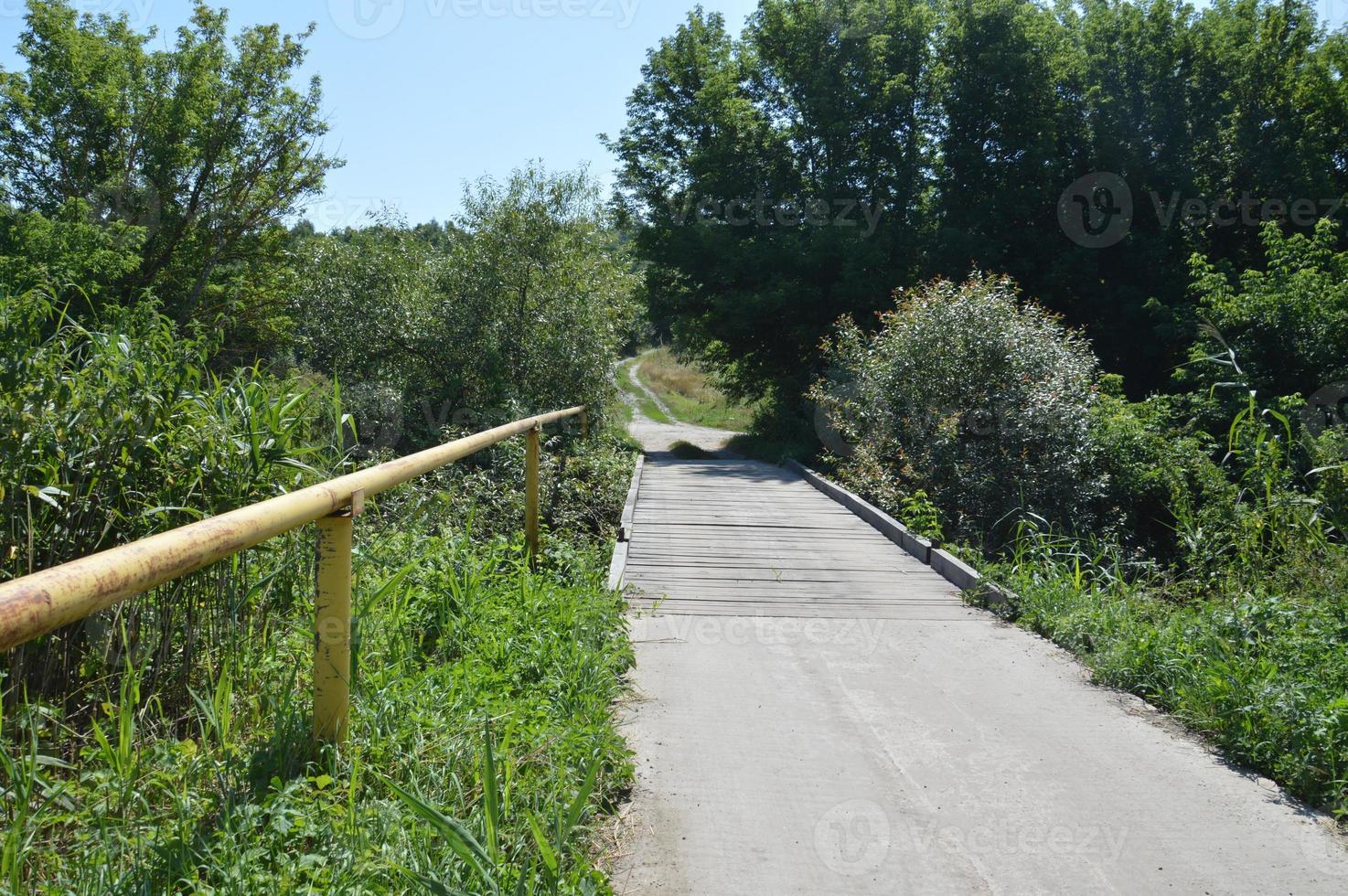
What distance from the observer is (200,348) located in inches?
166

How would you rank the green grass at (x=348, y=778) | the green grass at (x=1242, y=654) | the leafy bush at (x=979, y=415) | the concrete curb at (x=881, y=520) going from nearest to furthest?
the green grass at (x=348, y=778) → the green grass at (x=1242, y=654) → the concrete curb at (x=881, y=520) → the leafy bush at (x=979, y=415)

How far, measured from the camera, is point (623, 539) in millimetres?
8508

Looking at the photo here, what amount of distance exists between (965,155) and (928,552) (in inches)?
713

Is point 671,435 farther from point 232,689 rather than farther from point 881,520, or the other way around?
point 232,689

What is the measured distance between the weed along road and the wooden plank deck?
0.09 m

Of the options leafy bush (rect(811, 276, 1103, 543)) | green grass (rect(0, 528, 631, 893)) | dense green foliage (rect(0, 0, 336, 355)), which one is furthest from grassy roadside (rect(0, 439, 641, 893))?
dense green foliage (rect(0, 0, 336, 355))

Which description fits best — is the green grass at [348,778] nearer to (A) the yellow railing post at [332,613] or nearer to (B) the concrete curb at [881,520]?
(A) the yellow railing post at [332,613]

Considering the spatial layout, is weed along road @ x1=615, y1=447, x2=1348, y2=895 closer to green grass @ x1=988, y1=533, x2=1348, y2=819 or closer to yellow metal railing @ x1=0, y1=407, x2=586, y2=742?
green grass @ x1=988, y1=533, x2=1348, y2=819

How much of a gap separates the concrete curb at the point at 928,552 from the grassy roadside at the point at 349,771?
10.8 feet

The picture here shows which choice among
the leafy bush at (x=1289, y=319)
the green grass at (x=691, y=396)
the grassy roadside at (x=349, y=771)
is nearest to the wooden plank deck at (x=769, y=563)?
the grassy roadside at (x=349, y=771)

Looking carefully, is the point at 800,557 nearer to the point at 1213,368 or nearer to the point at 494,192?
the point at 494,192

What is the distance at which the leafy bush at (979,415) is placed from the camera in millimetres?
10305

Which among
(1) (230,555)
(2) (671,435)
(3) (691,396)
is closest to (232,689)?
(1) (230,555)

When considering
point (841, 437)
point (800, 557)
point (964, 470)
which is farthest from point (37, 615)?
point (841, 437)
